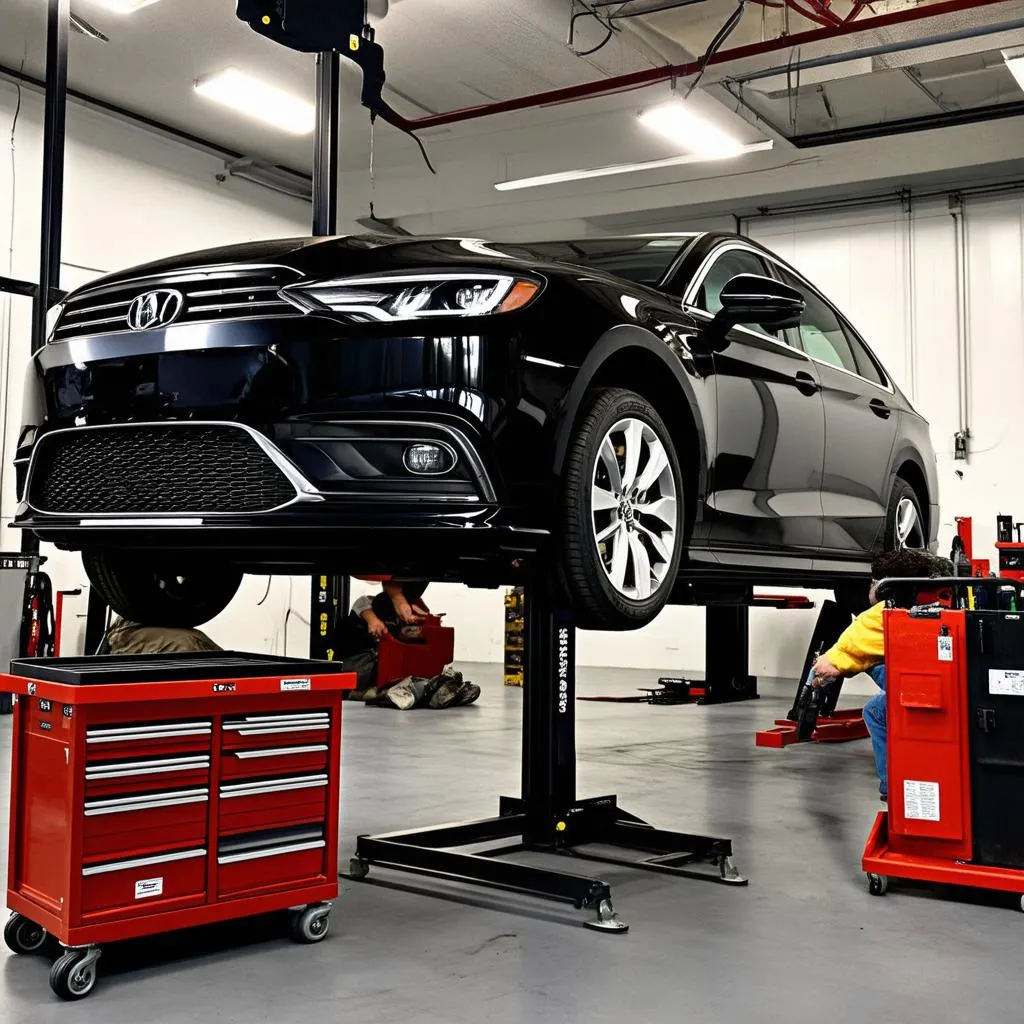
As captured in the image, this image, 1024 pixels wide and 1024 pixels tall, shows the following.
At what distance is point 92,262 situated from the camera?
10.2 meters

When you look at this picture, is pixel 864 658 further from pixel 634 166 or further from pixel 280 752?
pixel 634 166

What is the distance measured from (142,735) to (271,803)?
36cm

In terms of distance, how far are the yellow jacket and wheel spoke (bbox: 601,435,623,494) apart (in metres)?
1.07

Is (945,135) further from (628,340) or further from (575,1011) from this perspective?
(575,1011)

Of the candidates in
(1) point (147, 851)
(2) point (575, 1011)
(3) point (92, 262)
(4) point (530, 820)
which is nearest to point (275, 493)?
(1) point (147, 851)

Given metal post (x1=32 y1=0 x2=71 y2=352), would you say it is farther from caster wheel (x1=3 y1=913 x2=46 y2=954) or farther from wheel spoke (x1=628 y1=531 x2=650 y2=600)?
wheel spoke (x1=628 y1=531 x2=650 y2=600)

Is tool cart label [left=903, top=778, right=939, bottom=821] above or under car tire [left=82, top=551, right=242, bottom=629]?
under

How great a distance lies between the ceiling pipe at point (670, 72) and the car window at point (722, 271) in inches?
171

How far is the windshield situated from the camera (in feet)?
11.8

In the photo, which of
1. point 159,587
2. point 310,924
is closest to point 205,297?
point 159,587

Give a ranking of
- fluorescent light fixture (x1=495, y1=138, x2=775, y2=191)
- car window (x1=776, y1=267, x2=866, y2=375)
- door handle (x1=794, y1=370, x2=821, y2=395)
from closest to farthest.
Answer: door handle (x1=794, y1=370, x2=821, y2=395) → car window (x1=776, y1=267, x2=866, y2=375) → fluorescent light fixture (x1=495, y1=138, x2=775, y2=191)

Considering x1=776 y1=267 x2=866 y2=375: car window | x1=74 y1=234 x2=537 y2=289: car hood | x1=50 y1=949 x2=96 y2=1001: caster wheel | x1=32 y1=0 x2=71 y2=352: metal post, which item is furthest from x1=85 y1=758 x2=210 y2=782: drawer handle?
x1=32 y1=0 x2=71 y2=352: metal post

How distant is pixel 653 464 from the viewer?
302 centimetres

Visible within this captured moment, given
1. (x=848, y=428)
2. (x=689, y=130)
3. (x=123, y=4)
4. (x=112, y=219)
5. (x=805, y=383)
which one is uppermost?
(x=123, y=4)
